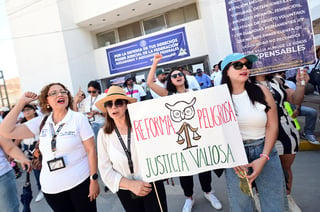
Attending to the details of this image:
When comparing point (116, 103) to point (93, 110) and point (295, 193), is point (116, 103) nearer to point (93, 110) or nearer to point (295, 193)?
point (295, 193)

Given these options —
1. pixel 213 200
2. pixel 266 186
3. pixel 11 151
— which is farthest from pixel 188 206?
pixel 11 151

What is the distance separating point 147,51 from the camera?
12.1 m

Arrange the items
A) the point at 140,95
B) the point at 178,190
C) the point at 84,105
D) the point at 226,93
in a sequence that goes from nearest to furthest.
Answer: the point at 226,93, the point at 178,190, the point at 84,105, the point at 140,95

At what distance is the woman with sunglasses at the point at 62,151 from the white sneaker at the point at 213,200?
4.72ft

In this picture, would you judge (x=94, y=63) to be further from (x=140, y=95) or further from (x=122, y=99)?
(x=122, y=99)

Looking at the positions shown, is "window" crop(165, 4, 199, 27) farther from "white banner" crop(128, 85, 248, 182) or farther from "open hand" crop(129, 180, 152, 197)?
"open hand" crop(129, 180, 152, 197)

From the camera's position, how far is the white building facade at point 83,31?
11430mm

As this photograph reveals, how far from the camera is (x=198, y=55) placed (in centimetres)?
1127

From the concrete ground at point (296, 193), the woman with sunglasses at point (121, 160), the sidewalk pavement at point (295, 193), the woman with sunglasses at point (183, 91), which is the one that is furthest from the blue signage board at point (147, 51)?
the woman with sunglasses at point (121, 160)

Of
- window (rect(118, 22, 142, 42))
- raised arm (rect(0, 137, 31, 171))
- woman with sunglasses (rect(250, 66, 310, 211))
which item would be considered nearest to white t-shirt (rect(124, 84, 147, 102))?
raised arm (rect(0, 137, 31, 171))

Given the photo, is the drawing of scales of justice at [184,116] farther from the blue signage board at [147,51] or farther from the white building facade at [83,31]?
the blue signage board at [147,51]

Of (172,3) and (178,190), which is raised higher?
(172,3)

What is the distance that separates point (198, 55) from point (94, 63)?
254 inches

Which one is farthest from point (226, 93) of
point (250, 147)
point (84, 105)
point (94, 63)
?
point (94, 63)
